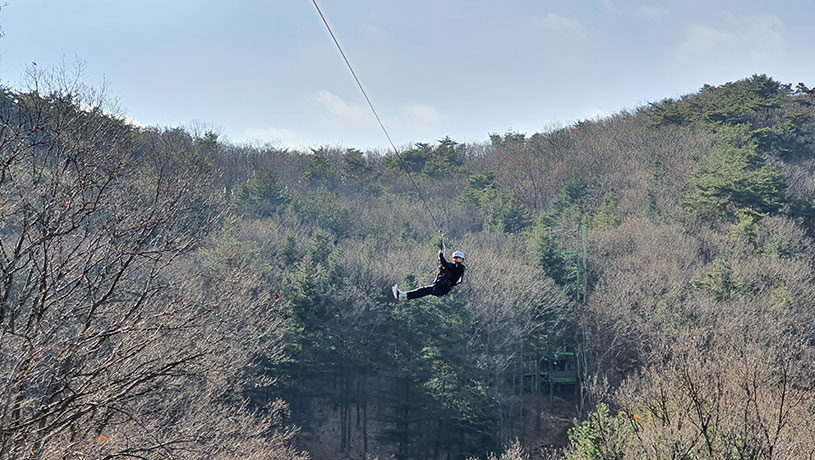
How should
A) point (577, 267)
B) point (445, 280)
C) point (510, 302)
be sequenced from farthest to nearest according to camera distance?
point (577, 267) → point (510, 302) → point (445, 280)

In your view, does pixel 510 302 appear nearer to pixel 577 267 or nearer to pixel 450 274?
pixel 577 267

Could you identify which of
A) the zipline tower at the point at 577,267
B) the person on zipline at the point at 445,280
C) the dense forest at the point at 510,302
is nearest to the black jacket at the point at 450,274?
the person on zipline at the point at 445,280

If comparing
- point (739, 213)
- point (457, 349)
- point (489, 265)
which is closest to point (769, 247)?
point (739, 213)

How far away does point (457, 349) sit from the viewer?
1100 inches

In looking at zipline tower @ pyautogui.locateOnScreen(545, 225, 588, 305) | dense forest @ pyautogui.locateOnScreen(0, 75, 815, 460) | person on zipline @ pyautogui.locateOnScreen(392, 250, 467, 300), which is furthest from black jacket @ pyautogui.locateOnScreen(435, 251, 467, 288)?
zipline tower @ pyautogui.locateOnScreen(545, 225, 588, 305)

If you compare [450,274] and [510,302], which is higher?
[450,274]

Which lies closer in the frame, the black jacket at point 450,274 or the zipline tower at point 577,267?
the black jacket at point 450,274

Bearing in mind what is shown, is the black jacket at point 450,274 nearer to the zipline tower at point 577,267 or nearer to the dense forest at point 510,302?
the dense forest at point 510,302

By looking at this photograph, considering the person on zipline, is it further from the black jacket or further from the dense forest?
the dense forest

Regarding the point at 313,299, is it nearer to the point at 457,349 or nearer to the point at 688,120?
the point at 457,349

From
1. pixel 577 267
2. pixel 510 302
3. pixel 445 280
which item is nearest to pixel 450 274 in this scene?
pixel 445 280

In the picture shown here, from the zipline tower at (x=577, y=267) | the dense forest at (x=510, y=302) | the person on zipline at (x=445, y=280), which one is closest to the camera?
Result: the person on zipline at (x=445, y=280)

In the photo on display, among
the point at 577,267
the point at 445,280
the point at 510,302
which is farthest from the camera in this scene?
the point at 577,267

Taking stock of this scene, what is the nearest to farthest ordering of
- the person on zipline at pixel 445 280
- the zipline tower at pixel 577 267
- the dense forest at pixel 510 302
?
the person on zipline at pixel 445 280
the dense forest at pixel 510 302
the zipline tower at pixel 577 267
